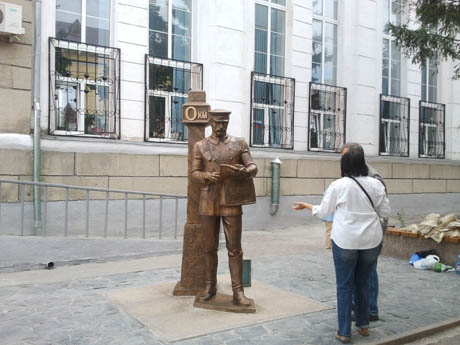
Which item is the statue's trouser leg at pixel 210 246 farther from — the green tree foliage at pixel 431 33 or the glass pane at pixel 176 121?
the green tree foliage at pixel 431 33

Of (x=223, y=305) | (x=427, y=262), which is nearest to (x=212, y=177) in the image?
(x=223, y=305)

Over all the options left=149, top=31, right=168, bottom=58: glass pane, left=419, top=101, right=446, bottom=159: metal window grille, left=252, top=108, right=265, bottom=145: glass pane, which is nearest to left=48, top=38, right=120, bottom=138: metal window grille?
left=149, top=31, right=168, bottom=58: glass pane

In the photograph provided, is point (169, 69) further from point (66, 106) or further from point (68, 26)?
point (66, 106)

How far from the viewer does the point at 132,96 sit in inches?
387

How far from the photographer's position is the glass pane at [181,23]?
10.9 metres

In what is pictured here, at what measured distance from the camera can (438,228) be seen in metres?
7.53

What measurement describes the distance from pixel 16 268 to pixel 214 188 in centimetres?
366

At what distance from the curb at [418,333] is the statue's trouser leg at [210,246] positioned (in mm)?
1681

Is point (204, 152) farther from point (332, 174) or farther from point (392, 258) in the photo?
point (332, 174)

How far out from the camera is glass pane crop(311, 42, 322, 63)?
13.2 m

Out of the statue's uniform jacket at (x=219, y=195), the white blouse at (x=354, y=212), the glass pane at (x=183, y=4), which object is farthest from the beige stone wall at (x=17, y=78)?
the white blouse at (x=354, y=212)

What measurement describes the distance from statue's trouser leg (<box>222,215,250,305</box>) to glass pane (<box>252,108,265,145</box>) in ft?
23.0

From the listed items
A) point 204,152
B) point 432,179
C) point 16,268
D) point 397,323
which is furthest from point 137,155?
point 432,179

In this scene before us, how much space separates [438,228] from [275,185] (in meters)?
4.65
